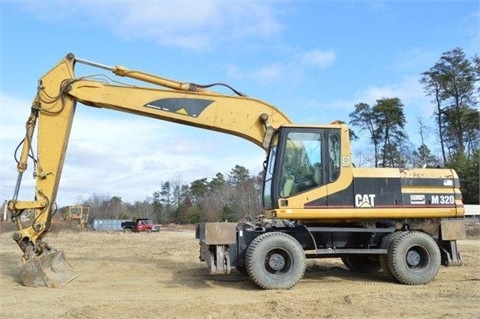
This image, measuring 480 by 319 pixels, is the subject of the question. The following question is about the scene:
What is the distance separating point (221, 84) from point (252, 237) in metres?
3.10

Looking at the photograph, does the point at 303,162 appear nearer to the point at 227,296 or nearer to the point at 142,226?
the point at 227,296

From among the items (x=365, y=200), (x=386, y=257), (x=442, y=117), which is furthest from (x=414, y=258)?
(x=442, y=117)

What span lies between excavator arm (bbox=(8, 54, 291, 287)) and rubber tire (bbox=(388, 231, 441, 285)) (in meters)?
3.15

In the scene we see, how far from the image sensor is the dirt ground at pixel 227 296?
7.48 metres

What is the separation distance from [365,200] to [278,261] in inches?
78.7

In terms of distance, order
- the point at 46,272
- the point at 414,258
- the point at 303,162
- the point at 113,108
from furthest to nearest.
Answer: the point at 113,108 → the point at 414,258 → the point at 303,162 → the point at 46,272

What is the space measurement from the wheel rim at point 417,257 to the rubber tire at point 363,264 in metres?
1.58

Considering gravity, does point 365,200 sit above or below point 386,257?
above

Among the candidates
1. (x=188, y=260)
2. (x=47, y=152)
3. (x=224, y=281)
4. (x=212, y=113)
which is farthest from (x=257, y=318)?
(x=188, y=260)

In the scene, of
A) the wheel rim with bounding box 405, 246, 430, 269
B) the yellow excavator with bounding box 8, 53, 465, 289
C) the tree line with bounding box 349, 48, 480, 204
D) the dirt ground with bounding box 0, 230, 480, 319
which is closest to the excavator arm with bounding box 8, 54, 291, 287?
the yellow excavator with bounding box 8, 53, 465, 289

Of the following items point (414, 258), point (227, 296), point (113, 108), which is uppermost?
point (113, 108)

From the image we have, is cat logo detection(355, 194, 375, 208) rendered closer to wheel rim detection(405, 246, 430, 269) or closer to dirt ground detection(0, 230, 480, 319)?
wheel rim detection(405, 246, 430, 269)

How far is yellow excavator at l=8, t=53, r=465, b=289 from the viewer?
9492 millimetres

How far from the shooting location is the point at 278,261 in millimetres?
9445
